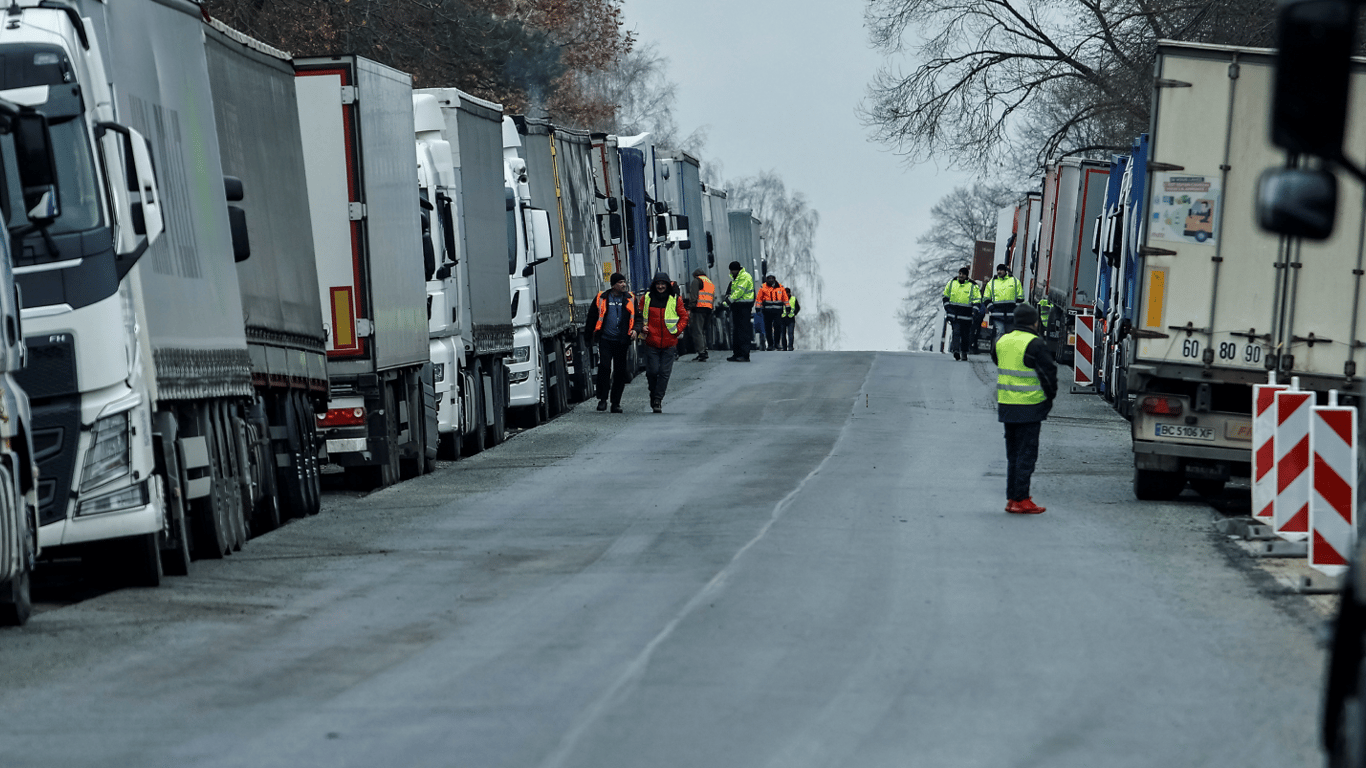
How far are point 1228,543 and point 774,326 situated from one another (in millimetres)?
39242

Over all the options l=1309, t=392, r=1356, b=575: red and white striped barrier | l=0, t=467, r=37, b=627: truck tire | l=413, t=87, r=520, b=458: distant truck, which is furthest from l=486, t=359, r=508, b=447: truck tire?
l=0, t=467, r=37, b=627: truck tire

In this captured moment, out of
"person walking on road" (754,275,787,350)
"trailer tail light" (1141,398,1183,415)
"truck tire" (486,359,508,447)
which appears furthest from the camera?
"person walking on road" (754,275,787,350)

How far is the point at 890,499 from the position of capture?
50.9ft

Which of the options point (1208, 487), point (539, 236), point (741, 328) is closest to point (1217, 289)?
point (1208, 487)

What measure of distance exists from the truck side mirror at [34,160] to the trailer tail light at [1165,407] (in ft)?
28.2

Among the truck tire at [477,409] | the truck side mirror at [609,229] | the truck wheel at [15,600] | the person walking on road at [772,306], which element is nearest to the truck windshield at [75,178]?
the truck wheel at [15,600]

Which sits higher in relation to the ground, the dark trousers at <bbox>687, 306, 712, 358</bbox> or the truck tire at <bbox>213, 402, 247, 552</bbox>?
the truck tire at <bbox>213, 402, 247, 552</bbox>

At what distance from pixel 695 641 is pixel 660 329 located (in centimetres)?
1759

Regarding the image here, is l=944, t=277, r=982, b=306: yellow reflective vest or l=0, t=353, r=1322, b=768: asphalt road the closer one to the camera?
l=0, t=353, r=1322, b=768: asphalt road

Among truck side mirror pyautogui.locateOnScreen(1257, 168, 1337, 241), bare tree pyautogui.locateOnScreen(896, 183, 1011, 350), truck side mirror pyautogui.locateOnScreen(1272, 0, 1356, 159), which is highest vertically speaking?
truck side mirror pyautogui.locateOnScreen(1272, 0, 1356, 159)

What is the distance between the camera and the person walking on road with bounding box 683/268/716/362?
3938cm

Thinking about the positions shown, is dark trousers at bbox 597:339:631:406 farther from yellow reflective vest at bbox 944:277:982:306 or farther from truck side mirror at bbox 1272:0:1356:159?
truck side mirror at bbox 1272:0:1356:159

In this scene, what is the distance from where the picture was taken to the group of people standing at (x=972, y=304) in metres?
36.1

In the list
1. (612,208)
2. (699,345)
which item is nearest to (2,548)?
(612,208)
